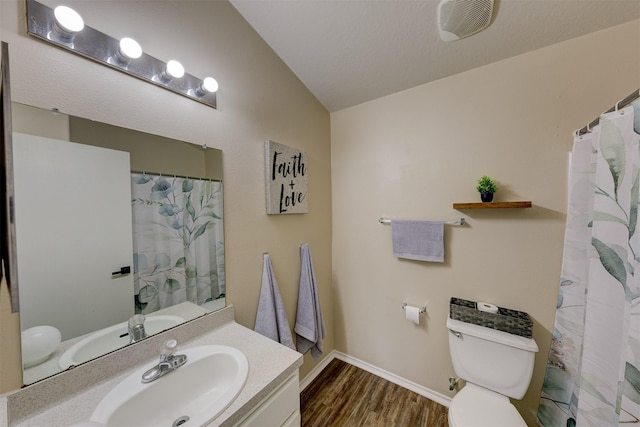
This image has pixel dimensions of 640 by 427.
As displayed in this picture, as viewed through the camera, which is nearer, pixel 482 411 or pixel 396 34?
pixel 482 411

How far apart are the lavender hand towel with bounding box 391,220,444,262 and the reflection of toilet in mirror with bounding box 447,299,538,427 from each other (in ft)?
1.46

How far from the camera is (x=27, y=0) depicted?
70 centimetres

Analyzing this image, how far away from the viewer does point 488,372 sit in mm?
1298

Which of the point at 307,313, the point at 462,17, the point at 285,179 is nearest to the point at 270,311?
the point at 307,313

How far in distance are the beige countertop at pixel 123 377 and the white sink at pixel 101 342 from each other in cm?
3

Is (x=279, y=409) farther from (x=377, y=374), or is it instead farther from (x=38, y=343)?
(x=377, y=374)

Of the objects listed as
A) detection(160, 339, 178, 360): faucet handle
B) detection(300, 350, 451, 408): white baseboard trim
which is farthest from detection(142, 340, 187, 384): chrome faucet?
detection(300, 350, 451, 408): white baseboard trim

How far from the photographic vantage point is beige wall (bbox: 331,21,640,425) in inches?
47.9

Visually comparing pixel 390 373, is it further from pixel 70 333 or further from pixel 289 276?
pixel 70 333

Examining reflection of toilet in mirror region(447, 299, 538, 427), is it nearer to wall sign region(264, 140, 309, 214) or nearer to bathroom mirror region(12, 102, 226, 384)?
wall sign region(264, 140, 309, 214)

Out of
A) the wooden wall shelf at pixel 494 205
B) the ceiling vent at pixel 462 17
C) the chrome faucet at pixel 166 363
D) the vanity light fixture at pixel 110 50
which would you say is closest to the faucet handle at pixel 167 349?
the chrome faucet at pixel 166 363

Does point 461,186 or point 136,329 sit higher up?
point 461,186

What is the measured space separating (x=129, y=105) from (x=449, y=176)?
1.79 metres

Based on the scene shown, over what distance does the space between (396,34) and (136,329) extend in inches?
76.9
